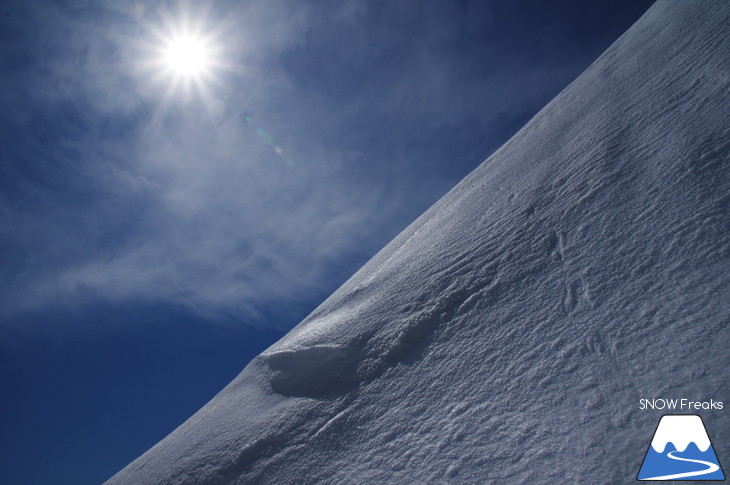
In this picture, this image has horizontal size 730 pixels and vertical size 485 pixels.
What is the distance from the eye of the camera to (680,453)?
980 millimetres

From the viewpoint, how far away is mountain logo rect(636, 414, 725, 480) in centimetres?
96

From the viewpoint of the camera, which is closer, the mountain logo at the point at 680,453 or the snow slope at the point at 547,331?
the mountain logo at the point at 680,453

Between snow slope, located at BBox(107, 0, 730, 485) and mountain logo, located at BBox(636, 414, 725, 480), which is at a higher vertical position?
snow slope, located at BBox(107, 0, 730, 485)

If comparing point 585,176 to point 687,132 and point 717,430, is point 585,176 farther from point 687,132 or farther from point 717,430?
point 717,430

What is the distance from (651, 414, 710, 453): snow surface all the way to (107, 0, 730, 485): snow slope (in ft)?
0.09

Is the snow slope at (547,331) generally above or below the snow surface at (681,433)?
above

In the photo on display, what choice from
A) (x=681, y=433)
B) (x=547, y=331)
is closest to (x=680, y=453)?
(x=681, y=433)

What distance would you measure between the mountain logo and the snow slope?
27mm

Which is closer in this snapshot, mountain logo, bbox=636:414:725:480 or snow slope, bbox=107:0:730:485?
mountain logo, bbox=636:414:725:480

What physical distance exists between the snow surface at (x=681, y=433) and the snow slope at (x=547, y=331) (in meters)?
0.03

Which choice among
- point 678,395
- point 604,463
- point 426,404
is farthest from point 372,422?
point 678,395

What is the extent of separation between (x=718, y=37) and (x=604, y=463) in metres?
2.67

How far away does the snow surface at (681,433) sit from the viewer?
99cm

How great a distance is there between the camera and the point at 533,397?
1.35m
